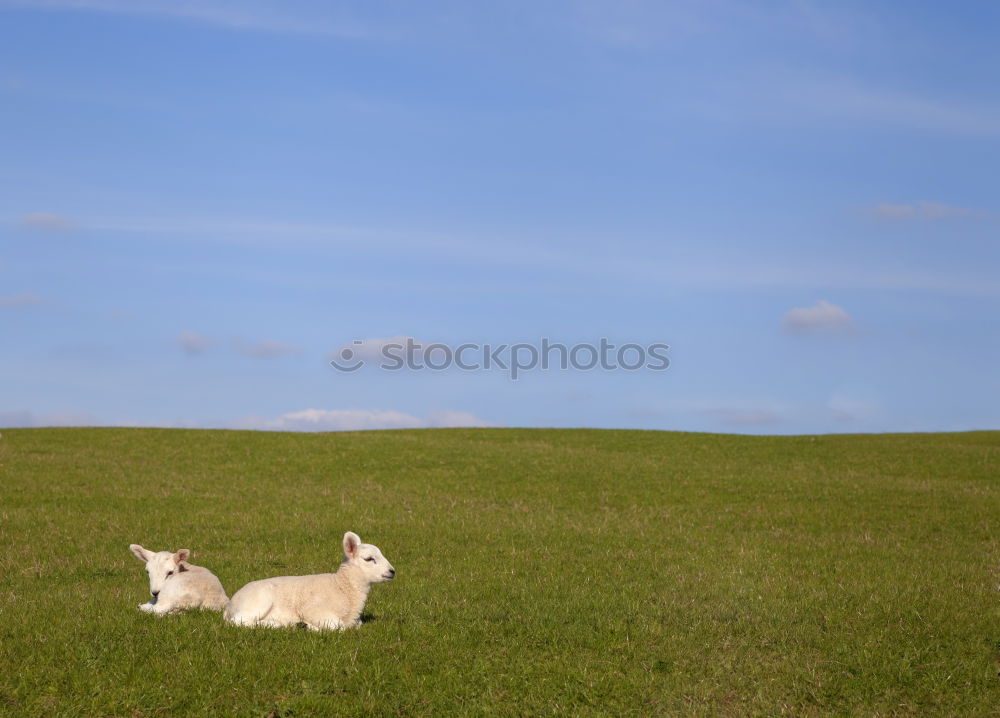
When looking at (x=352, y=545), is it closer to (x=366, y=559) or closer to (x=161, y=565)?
(x=366, y=559)

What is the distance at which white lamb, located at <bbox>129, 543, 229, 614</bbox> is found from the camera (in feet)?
45.8

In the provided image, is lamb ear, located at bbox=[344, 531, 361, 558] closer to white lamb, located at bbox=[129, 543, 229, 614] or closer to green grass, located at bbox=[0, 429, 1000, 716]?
green grass, located at bbox=[0, 429, 1000, 716]

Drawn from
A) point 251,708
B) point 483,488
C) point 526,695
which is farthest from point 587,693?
point 483,488

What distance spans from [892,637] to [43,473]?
31.0 metres

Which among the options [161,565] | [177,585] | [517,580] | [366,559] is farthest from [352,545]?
[517,580]

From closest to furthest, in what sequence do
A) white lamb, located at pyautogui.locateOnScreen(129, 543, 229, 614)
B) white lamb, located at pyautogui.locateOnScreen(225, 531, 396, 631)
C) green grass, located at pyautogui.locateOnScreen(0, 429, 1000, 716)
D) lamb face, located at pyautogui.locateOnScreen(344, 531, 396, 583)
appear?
Result: green grass, located at pyautogui.locateOnScreen(0, 429, 1000, 716) → white lamb, located at pyautogui.locateOnScreen(225, 531, 396, 631) → lamb face, located at pyautogui.locateOnScreen(344, 531, 396, 583) → white lamb, located at pyautogui.locateOnScreen(129, 543, 229, 614)

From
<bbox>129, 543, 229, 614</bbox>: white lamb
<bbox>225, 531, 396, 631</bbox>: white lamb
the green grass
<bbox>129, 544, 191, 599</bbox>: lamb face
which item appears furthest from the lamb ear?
<bbox>129, 544, 191, 599</bbox>: lamb face

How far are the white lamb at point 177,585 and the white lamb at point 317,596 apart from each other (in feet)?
3.43

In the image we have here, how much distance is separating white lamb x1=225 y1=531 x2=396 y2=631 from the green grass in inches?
12.5

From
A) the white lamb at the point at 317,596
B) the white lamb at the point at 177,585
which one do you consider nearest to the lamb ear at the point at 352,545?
the white lamb at the point at 317,596

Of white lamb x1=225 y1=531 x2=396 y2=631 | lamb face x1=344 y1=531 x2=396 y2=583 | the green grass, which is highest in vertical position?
lamb face x1=344 y1=531 x2=396 y2=583

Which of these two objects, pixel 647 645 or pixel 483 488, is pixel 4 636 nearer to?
pixel 647 645

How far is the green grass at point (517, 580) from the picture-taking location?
462 inches

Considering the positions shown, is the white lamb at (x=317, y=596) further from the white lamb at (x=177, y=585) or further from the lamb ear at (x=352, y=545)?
the white lamb at (x=177, y=585)
